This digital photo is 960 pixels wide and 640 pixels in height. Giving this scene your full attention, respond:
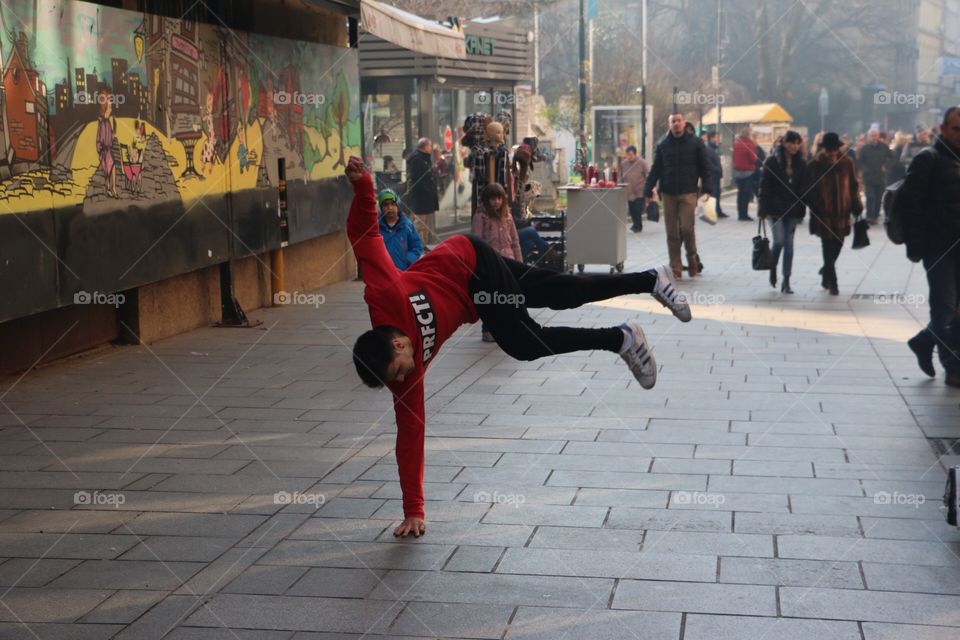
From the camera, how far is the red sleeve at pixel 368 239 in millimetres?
5246

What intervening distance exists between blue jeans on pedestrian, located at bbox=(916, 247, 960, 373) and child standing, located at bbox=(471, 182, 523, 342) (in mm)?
3594

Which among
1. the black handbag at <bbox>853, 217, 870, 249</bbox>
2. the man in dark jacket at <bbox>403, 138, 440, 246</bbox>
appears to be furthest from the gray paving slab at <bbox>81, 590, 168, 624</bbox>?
the man in dark jacket at <bbox>403, 138, 440, 246</bbox>

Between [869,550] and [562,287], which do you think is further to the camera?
[562,287]

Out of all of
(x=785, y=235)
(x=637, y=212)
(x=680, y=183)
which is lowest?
(x=637, y=212)

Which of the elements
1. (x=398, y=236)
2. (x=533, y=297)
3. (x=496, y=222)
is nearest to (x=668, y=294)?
(x=533, y=297)

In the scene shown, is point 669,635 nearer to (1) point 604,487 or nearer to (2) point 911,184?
(1) point 604,487

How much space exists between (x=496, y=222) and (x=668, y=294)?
504cm

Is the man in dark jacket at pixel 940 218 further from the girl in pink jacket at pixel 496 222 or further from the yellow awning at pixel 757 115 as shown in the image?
the yellow awning at pixel 757 115

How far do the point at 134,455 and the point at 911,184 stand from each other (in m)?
5.46

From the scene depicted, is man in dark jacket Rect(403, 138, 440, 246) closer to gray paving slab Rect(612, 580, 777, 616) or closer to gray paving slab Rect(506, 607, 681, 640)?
gray paving slab Rect(612, 580, 777, 616)

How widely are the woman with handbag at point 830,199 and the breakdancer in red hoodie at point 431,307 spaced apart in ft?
28.4

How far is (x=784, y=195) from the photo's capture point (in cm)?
1427

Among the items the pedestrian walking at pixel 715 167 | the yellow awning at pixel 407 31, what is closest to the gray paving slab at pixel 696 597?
the yellow awning at pixel 407 31

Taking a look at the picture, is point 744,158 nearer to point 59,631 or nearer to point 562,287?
point 562,287
